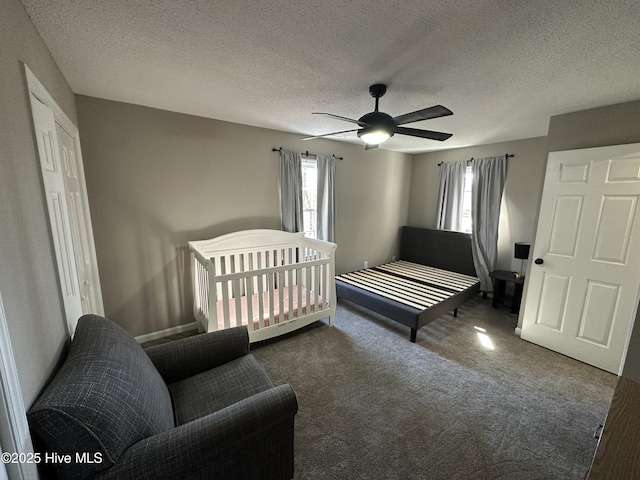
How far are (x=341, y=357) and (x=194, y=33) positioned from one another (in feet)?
8.84

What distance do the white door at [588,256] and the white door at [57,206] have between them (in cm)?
397

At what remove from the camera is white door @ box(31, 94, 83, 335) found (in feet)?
4.20

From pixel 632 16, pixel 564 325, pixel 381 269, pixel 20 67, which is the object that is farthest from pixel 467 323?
pixel 20 67

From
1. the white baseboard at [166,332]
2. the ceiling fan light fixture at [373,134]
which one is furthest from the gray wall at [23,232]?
the ceiling fan light fixture at [373,134]

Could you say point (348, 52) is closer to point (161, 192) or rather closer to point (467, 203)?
point (161, 192)

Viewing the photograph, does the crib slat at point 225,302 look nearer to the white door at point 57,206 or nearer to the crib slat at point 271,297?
the crib slat at point 271,297

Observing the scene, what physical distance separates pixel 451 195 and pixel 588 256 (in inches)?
90.2

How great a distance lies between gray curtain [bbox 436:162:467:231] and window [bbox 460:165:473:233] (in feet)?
0.16

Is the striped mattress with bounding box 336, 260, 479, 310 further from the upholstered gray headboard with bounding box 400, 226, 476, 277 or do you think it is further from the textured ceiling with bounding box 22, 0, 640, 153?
the textured ceiling with bounding box 22, 0, 640, 153

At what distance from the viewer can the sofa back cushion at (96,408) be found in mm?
806

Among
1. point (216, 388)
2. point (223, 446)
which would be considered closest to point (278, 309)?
point (216, 388)

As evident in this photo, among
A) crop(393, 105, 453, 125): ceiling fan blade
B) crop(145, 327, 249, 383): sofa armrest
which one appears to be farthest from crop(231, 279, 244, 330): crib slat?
crop(393, 105, 453, 125): ceiling fan blade

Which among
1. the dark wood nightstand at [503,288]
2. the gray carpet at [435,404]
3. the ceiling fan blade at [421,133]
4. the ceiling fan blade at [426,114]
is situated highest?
the ceiling fan blade at [426,114]

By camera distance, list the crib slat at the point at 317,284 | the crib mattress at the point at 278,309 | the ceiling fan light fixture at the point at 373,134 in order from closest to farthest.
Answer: the ceiling fan light fixture at the point at 373,134
the crib mattress at the point at 278,309
the crib slat at the point at 317,284
